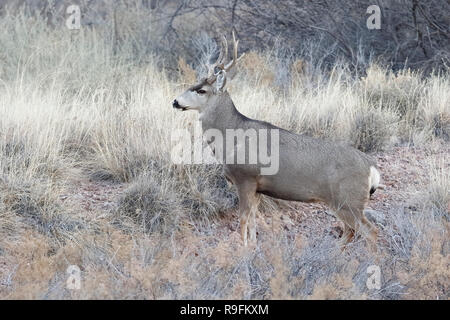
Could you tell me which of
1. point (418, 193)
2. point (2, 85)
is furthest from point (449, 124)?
point (2, 85)

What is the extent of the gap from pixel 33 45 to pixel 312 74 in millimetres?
4601

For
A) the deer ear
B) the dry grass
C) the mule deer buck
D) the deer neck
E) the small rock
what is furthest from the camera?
the small rock

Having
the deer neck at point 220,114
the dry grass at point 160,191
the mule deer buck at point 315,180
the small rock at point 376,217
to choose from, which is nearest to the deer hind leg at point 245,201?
the mule deer buck at point 315,180

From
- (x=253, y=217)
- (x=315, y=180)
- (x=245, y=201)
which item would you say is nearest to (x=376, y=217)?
(x=315, y=180)

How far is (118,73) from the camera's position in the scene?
12.0 metres

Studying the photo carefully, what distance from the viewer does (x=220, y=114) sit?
768 centimetres

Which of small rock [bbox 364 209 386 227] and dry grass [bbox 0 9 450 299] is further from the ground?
dry grass [bbox 0 9 450 299]

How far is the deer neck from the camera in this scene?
7.65 metres

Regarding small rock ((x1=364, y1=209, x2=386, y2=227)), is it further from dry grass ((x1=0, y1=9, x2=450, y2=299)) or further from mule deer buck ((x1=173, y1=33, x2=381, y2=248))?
mule deer buck ((x1=173, y1=33, x2=381, y2=248))

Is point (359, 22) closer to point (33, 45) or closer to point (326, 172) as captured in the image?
point (33, 45)

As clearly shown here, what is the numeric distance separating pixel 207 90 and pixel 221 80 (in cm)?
18

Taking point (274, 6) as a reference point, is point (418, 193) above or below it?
below

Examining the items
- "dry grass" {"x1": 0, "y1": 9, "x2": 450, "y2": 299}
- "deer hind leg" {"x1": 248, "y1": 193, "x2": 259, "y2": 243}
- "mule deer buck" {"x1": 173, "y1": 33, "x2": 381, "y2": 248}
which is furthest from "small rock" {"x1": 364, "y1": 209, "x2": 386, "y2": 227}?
"deer hind leg" {"x1": 248, "y1": 193, "x2": 259, "y2": 243}

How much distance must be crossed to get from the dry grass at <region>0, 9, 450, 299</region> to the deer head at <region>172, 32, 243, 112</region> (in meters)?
0.88
